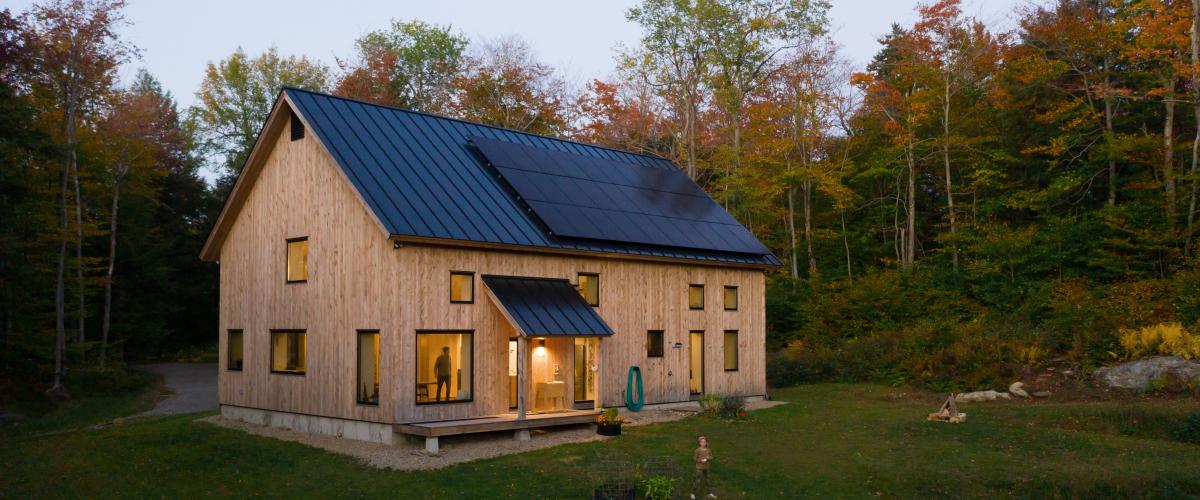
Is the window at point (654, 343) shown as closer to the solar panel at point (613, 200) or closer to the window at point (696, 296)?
the window at point (696, 296)

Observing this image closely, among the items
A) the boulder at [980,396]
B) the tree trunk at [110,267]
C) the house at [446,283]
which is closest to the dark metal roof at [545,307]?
the house at [446,283]

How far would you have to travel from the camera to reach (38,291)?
30.9m

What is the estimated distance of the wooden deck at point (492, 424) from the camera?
17.0 metres

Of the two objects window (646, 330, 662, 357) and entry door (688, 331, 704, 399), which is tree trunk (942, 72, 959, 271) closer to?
entry door (688, 331, 704, 399)

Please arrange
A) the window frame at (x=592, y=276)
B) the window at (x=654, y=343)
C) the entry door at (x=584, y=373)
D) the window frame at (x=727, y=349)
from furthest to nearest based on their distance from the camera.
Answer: the window frame at (x=727, y=349)
the window at (x=654, y=343)
the window frame at (x=592, y=276)
the entry door at (x=584, y=373)

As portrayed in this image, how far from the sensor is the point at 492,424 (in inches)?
699

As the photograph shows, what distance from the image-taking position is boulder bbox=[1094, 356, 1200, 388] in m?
22.0

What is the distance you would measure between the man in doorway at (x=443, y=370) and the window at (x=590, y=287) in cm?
448

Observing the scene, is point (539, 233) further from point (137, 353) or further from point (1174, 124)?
point (137, 353)

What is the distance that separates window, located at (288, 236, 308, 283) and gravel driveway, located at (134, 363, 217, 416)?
28.2 ft

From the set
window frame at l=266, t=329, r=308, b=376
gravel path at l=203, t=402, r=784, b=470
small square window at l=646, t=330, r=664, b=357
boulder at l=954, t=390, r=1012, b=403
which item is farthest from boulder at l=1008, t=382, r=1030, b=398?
window frame at l=266, t=329, r=308, b=376

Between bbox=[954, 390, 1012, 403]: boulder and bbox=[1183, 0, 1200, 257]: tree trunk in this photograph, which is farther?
bbox=[1183, 0, 1200, 257]: tree trunk

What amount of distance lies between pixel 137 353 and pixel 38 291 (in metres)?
13.6

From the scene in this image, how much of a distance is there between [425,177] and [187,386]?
19.4 m
